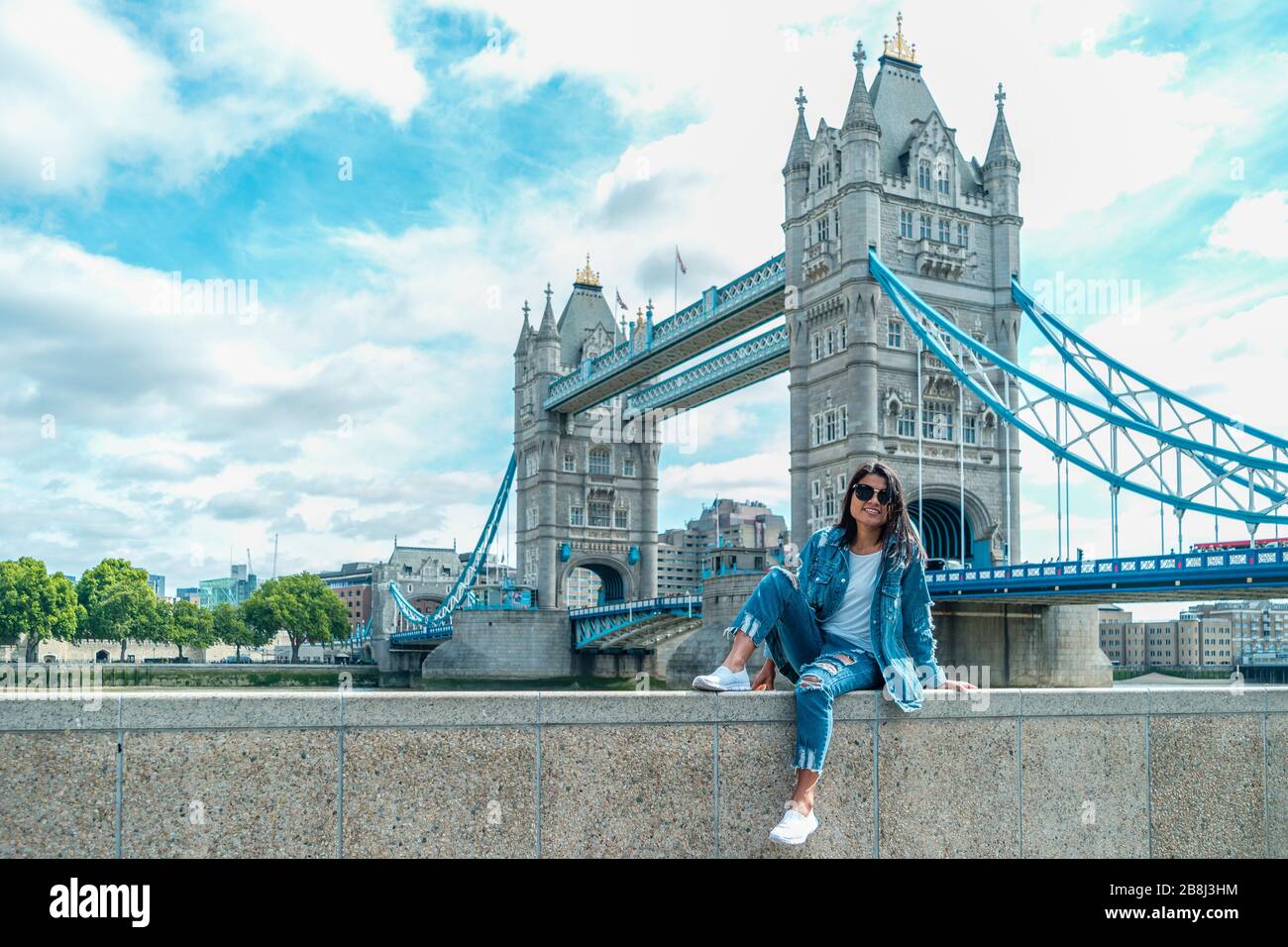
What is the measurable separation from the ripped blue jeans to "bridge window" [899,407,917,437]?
32244 mm

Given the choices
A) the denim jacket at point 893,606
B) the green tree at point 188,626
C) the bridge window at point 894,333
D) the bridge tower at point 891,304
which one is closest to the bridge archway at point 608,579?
the bridge tower at point 891,304

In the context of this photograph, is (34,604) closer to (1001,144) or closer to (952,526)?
(952,526)

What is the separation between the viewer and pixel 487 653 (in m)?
54.9

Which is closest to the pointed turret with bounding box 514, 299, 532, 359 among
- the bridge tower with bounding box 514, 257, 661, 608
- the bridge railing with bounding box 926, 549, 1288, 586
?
the bridge tower with bounding box 514, 257, 661, 608

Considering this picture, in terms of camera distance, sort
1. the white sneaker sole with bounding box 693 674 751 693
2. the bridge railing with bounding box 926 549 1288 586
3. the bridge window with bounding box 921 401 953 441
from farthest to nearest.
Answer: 1. the bridge window with bounding box 921 401 953 441
2. the bridge railing with bounding box 926 549 1288 586
3. the white sneaker sole with bounding box 693 674 751 693

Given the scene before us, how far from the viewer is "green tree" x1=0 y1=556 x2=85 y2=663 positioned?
6719 cm

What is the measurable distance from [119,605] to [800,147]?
5530 cm

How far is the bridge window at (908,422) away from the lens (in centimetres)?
3669

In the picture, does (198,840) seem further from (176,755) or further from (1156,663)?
(1156,663)

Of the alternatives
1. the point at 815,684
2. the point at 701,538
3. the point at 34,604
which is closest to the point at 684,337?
the point at 34,604

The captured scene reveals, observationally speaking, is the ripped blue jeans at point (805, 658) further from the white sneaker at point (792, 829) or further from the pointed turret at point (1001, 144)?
the pointed turret at point (1001, 144)

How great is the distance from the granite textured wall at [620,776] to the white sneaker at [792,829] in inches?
5.7

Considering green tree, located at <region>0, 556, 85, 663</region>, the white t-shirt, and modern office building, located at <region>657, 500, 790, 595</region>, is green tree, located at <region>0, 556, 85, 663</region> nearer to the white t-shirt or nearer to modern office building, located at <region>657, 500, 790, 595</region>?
modern office building, located at <region>657, 500, 790, 595</region>
